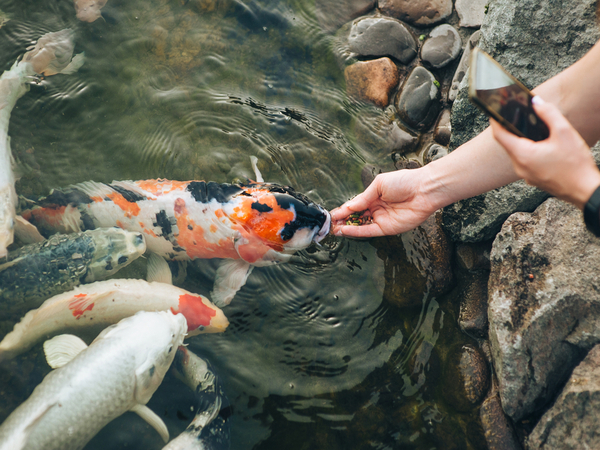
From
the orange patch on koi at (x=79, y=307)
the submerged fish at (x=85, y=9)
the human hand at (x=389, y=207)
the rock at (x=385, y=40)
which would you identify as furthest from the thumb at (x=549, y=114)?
the submerged fish at (x=85, y=9)

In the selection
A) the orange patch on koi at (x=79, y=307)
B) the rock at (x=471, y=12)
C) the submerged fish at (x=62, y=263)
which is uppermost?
the rock at (x=471, y=12)

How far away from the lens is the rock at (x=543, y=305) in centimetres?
303

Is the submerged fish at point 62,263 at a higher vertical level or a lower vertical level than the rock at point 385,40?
lower

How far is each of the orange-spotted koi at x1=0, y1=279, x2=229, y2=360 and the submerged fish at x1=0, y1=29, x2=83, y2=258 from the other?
2.41ft

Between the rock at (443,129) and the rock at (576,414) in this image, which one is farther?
the rock at (443,129)

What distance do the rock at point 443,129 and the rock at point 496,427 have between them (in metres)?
2.71

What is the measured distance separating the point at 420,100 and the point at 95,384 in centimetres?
444

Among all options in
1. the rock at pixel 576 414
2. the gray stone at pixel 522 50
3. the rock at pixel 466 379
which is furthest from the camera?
the rock at pixel 466 379

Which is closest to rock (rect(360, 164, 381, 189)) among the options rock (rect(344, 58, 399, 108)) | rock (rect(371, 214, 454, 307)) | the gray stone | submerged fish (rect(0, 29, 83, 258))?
rock (rect(371, 214, 454, 307))

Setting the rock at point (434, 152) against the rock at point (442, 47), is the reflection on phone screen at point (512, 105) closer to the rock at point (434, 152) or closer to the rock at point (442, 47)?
the rock at point (434, 152)

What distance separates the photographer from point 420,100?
4.36 m

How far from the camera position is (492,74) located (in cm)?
188

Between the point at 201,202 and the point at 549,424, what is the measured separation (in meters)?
3.72

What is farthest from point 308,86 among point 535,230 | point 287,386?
point 287,386
